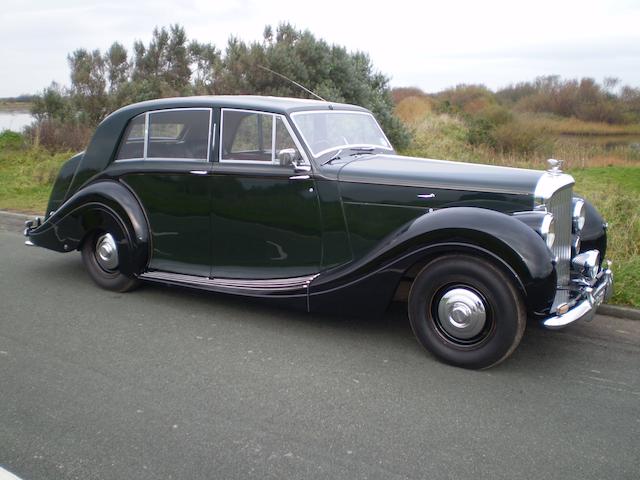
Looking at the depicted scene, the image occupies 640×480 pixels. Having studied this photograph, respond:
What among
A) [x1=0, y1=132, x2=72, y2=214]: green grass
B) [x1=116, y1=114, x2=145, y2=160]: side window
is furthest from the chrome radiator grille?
[x1=0, y1=132, x2=72, y2=214]: green grass

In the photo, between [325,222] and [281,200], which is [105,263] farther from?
[325,222]

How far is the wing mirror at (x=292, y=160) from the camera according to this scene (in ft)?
14.9

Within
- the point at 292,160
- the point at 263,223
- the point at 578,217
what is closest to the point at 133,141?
the point at 263,223

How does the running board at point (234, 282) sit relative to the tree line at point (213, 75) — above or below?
below

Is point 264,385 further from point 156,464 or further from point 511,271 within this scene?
point 511,271

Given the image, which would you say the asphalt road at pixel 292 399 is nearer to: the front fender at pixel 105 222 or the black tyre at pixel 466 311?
the black tyre at pixel 466 311

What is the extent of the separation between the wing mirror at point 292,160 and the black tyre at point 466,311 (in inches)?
49.4

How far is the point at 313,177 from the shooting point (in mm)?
4578

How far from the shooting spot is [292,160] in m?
4.60

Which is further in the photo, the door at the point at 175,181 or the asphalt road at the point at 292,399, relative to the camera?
the door at the point at 175,181

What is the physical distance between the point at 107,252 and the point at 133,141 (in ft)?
3.49

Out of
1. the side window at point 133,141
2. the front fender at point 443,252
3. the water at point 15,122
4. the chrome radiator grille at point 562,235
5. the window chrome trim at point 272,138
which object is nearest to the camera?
the front fender at point 443,252

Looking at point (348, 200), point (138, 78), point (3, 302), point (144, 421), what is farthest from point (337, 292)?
point (138, 78)

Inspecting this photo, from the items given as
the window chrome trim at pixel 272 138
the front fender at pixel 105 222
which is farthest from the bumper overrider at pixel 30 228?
the window chrome trim at pixel 272 138
